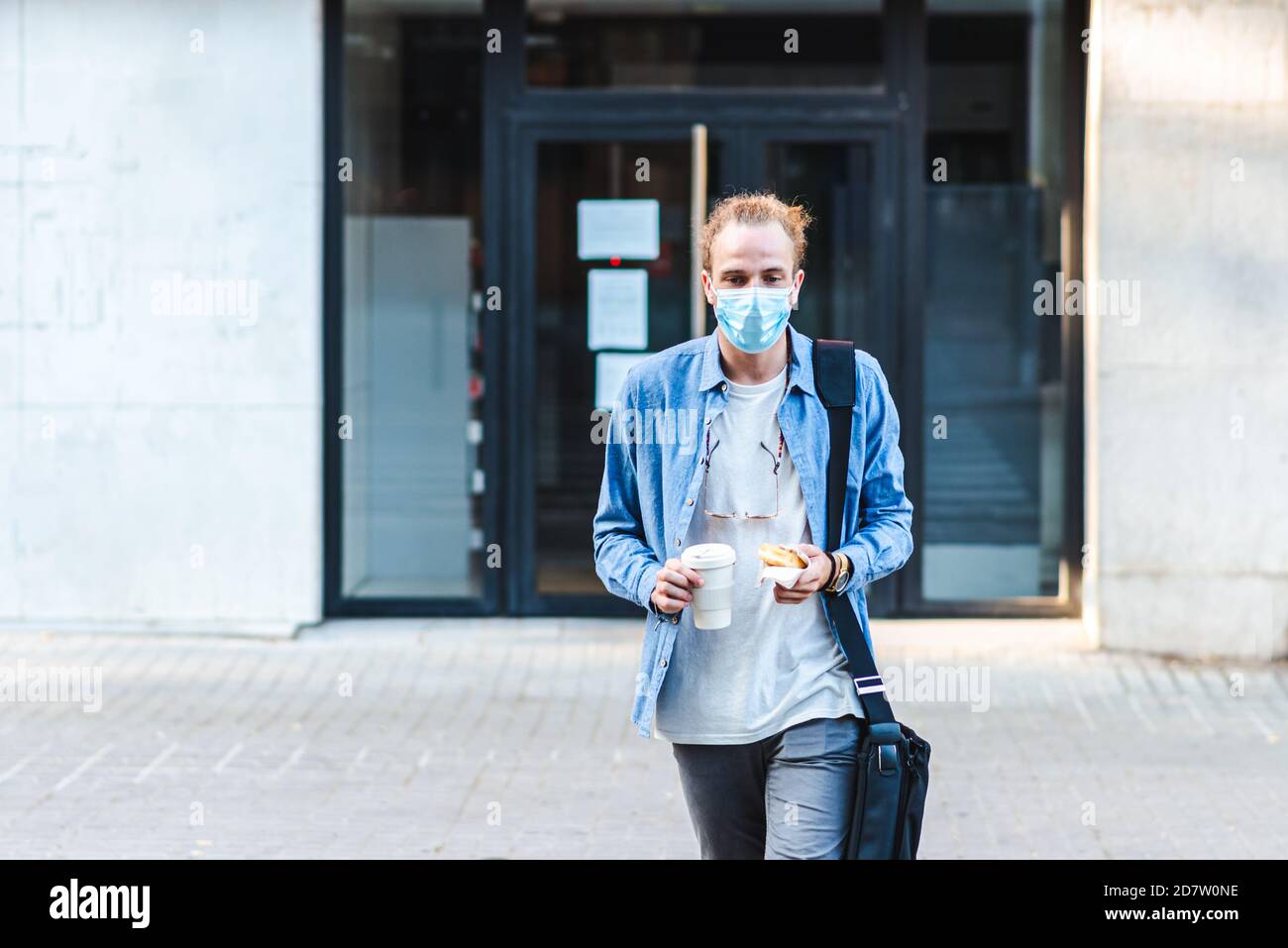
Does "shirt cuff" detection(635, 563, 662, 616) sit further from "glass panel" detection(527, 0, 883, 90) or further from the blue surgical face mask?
"glass panel" detection(527, 0, 883, 90)

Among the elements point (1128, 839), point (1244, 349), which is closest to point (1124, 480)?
point (1244, 349)

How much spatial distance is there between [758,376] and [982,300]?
651 centimetres

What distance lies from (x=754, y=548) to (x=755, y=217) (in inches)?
27.2

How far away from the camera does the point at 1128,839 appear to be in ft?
22.2

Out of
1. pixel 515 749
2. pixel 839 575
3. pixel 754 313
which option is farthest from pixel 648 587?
pixel 515 749

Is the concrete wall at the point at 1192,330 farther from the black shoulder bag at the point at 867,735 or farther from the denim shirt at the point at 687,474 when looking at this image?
the black shoulder bag at the point at 867,735

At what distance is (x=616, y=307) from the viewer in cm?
1035

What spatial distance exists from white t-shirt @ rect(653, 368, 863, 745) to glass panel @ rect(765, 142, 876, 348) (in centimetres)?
626

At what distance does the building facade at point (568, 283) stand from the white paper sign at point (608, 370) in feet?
0.09

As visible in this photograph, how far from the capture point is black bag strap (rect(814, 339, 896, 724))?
157 inches

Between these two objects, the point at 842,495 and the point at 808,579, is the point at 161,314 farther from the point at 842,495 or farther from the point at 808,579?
the point at 808,579

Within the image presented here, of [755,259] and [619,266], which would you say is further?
[619,266]

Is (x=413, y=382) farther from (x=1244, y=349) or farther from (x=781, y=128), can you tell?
(x=1244, y=349)

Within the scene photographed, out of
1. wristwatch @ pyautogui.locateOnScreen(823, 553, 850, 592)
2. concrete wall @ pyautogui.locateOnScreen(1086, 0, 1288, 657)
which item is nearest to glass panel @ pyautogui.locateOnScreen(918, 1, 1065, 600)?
concrete wall @ pyautogui.locateOnScreen(1086, 0, 1288, 657)
